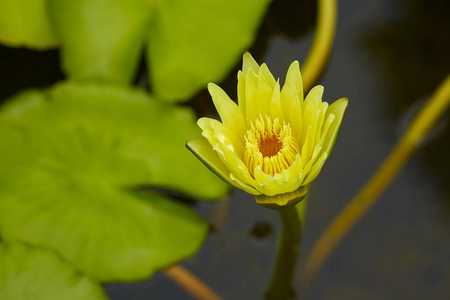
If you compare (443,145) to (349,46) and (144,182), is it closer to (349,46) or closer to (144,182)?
(349,46)

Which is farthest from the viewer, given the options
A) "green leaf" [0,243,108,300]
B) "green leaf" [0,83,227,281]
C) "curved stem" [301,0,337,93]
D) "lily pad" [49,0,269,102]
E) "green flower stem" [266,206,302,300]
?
"curved stem" [301,0,337,93]

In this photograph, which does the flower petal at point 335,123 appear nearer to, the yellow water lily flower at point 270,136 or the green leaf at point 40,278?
the yellow water lily flower at point 270,136

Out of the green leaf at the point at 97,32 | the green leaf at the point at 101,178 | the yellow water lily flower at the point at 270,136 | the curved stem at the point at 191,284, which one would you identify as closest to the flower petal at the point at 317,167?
the yellow water lily flower at the point at 270,136

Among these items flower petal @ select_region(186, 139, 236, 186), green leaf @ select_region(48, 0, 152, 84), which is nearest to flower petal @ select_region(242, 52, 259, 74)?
flower petal @ select_region(186, 139, 236, 186)

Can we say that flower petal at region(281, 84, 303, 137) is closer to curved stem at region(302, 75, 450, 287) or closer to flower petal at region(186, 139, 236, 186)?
flower petal at region(186, 139, 236, 186)

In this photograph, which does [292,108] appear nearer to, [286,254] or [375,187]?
[286,254]

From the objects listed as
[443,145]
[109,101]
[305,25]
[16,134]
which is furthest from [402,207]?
[16,134]
